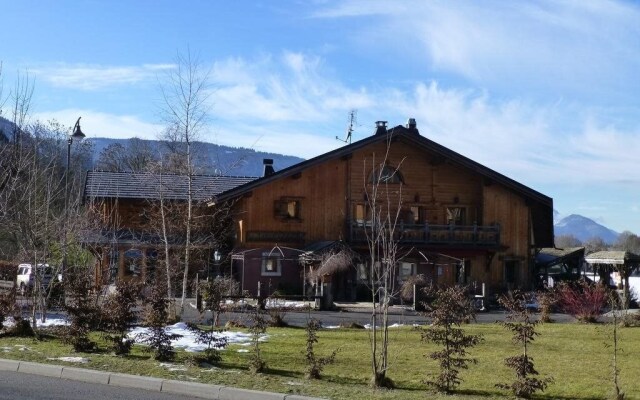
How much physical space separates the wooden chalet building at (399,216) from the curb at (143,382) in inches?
910

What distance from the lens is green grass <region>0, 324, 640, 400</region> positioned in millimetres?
11562

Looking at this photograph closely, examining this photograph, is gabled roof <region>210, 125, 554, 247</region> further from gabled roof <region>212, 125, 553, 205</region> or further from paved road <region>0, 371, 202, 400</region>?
paved road <region>0, 371, 202, 400</region>

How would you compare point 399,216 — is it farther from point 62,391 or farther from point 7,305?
point 62,391

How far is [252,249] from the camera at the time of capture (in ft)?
124

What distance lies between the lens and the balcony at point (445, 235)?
128 feet

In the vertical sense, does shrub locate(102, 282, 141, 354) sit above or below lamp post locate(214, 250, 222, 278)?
below

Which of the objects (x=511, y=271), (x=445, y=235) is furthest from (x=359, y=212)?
(x=511, y=271)

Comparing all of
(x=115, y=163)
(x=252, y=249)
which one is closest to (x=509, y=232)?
(x=252, y=249)

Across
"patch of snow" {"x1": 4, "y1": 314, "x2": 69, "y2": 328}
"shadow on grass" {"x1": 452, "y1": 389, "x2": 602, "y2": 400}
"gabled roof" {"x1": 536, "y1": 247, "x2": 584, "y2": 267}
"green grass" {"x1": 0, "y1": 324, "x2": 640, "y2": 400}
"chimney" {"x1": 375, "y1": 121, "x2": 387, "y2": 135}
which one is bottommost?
"shadow on grass" {"x1": 452, "y1": 389, "x2": 602, "y2": 400}

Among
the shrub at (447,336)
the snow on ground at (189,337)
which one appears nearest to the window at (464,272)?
the snow on ground at (189,337)

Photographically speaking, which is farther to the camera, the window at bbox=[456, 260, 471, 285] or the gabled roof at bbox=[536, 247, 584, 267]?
the gabled roof at bbox=[536, 247, 584, 267]

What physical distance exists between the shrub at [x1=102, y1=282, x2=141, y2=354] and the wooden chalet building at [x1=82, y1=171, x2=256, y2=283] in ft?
43.0

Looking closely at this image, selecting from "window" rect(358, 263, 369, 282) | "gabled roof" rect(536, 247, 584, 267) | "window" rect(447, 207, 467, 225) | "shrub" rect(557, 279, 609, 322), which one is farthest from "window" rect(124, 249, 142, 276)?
"gabled roof" rect(536, 247, 584, 267)

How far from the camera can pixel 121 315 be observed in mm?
14180
